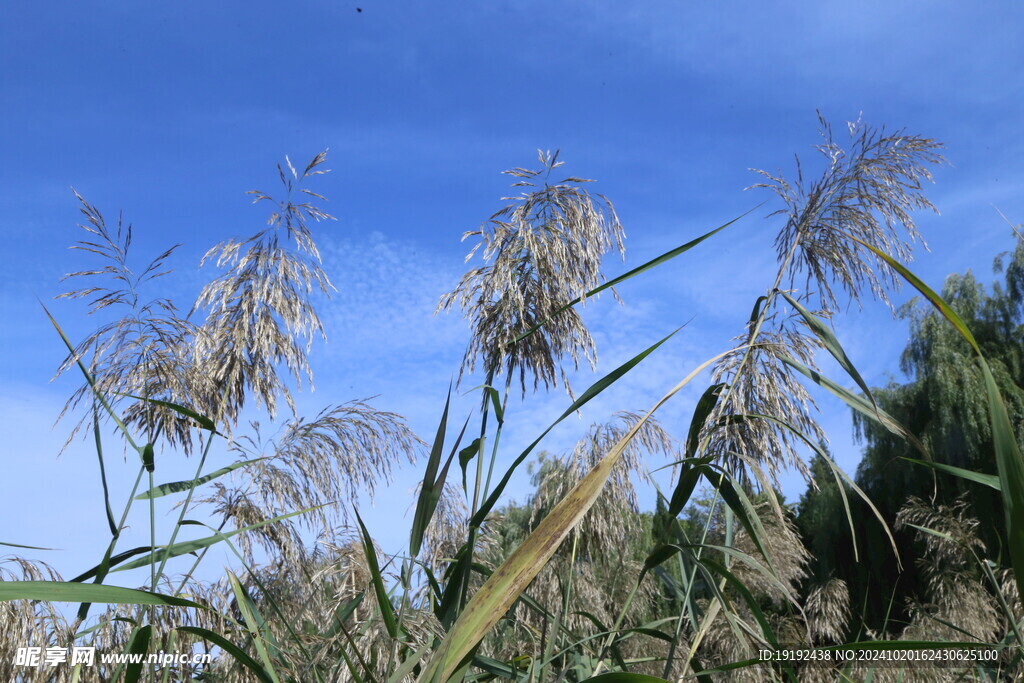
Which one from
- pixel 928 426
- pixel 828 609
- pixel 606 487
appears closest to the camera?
pixel 606 487

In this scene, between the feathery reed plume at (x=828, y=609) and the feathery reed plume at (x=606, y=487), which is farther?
the feathery reed plume at (x=828, y=609)

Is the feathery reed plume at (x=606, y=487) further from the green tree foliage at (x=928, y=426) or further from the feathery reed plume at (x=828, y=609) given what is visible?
the green tree foliage at (x=928, y=426)

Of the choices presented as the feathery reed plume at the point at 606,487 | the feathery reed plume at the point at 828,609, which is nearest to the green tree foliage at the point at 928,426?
the feathery reed plume at the point at 828,609

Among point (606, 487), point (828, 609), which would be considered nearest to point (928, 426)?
point (828, 609)

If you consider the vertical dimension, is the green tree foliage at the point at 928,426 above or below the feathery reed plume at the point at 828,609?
above

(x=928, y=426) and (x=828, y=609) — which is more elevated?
(x=928, y=426)

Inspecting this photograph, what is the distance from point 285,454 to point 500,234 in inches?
60.5

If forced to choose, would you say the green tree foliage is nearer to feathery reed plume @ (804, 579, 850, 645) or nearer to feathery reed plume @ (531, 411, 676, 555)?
feathery reed plume @ (804, 579, 850, 645)

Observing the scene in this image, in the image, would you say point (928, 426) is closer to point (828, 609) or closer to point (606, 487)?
point (828, 609)

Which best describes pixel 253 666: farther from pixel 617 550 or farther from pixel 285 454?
pixel 617 550

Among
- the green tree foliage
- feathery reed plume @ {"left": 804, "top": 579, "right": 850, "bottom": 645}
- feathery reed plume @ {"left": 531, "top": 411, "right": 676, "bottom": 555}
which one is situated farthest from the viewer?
the green tree foliage

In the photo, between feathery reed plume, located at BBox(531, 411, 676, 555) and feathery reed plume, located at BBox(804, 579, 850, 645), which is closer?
feathery reed plume, located at BBox(531, 411, 676, 555)

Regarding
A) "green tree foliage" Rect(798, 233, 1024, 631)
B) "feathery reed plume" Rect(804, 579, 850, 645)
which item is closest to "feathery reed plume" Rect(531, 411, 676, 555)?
"feathery reed plume" Rect(804, 579, 850, 645)

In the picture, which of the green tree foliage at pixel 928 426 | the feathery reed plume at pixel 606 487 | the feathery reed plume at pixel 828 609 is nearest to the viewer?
the feathery reed plume at pixel 606 487
